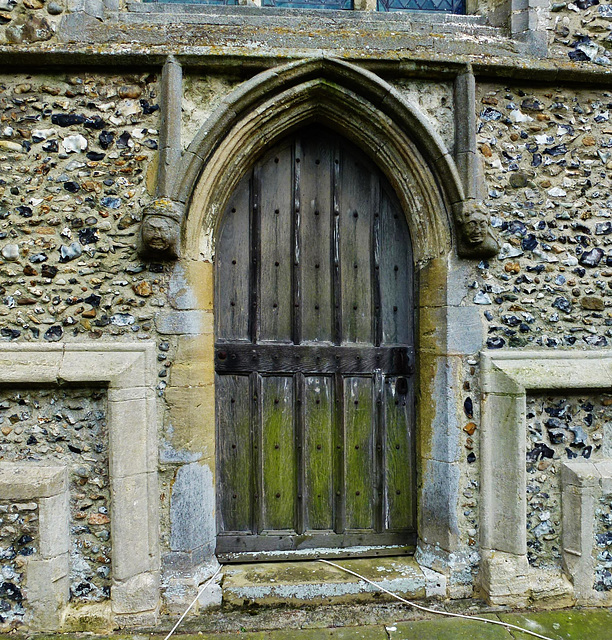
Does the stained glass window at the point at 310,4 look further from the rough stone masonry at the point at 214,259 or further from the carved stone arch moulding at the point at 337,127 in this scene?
the carved stone arch moulding at the point at 337,127

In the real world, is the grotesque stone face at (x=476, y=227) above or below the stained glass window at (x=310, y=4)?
below

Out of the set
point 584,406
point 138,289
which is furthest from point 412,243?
point 138,289

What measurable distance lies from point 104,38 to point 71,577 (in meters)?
3.25

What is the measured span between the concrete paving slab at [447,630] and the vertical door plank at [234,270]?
1988 mm

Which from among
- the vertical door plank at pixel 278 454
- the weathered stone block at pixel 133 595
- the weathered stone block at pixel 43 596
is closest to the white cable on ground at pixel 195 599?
the weathered stone block at pixel 133 595

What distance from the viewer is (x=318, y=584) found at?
2.86m

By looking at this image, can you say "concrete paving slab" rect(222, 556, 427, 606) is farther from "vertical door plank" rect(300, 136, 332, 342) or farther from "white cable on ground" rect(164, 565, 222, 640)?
"vertical door plank" rect(300, 136, 332, 342)

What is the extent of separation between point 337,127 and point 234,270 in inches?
47.4

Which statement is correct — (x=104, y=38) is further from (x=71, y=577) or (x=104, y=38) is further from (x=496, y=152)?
(x=71, y=577)

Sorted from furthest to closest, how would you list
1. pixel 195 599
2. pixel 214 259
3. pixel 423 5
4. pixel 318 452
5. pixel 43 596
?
pixel 423 5 < pixel 318 452 < pixel 214 259 < pixel 195 599 < pixel 43 596

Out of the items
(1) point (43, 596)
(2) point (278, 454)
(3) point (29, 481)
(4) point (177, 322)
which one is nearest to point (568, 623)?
(2) point (278, 454)

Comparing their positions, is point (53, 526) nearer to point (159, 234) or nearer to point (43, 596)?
point (43, 596)

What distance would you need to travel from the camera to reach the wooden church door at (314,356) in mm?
3117

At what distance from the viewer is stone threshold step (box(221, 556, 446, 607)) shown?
283 centimetres
